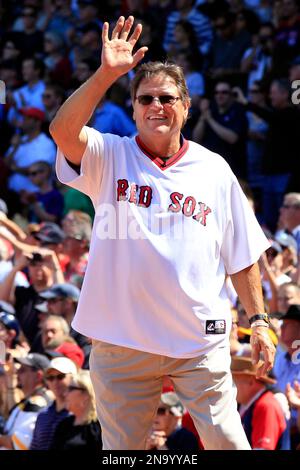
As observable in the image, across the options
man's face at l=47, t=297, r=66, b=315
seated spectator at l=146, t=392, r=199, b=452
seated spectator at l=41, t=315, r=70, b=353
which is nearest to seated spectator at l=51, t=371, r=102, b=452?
seated spectator at l=146, t=392, r=199, b=452

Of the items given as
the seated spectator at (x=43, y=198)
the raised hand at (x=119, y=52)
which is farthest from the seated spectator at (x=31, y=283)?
the raised hand at (x=119, y=52)

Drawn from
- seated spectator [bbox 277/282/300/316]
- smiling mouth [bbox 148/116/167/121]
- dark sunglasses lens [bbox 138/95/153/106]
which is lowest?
seated spectator [bbox 277/282/300/316]

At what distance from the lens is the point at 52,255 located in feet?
29.5

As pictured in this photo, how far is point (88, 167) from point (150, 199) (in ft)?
0.98

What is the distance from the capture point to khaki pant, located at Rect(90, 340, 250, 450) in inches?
189

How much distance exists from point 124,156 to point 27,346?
3.64 metres

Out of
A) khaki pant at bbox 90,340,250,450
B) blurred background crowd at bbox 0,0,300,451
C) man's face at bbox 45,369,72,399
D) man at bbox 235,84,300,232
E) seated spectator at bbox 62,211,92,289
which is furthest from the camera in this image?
man at bbox 235,84,300,232

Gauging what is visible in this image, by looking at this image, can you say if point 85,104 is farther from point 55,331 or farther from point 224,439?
point 55,331

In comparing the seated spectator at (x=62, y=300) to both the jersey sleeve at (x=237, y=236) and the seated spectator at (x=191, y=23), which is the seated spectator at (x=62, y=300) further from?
the seated spectator at (x=191, y=23)

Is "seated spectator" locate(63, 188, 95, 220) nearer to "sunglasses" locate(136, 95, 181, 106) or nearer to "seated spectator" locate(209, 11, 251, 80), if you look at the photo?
"seated spectator" locate(209, 11, 251, 80)

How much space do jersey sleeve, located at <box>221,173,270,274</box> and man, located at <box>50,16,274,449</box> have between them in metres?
0.07

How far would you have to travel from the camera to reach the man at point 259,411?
21.1ft

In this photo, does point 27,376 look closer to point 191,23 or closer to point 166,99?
point 166,99
